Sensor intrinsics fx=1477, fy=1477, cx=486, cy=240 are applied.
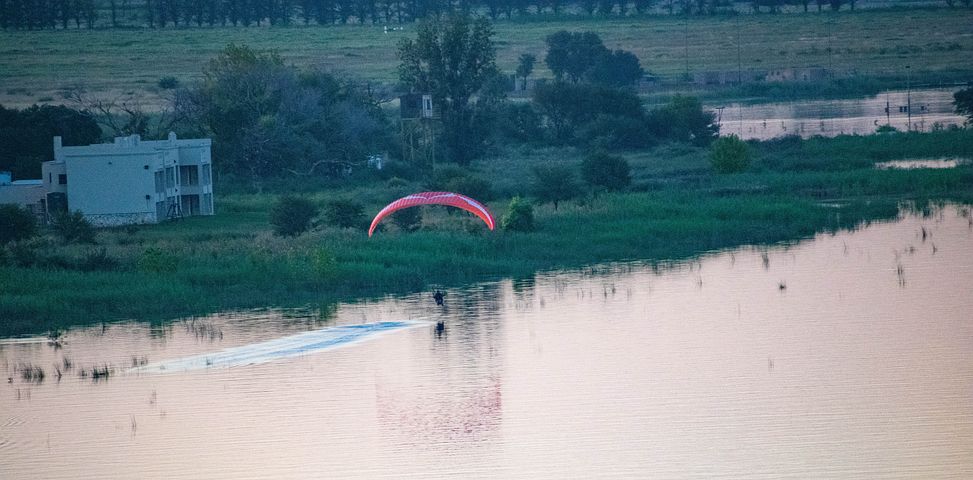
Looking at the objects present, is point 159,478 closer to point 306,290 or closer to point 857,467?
point 857,467

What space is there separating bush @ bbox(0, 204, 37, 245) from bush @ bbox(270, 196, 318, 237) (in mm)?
7448

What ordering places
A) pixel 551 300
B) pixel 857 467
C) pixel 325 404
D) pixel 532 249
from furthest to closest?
1. pixel 532 249
2. pixel 551 300
3. pixel 325 404
4. pixel 857 467

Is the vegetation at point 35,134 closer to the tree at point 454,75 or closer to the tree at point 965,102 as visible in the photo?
the tree at point 454,75

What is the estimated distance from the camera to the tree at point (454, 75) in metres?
77.1

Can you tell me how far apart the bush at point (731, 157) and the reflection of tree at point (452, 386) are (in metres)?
28.6

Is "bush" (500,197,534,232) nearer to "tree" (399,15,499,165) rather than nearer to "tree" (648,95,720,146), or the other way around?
"tree" (399,15,499,165)

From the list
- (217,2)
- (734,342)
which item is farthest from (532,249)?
(217,2)

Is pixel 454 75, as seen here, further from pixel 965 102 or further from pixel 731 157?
pixel 965 102

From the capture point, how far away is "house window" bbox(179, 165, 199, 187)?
55.5 metres

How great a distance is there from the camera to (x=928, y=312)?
3331 cm

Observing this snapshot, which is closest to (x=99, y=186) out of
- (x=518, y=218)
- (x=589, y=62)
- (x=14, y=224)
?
(x=14, y=224)

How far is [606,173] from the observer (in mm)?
57250

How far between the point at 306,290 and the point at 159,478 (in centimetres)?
1543

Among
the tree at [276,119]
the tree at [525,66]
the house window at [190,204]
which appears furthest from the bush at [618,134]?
the tree at [525,66]
